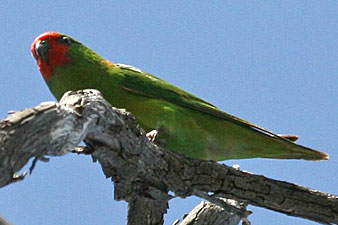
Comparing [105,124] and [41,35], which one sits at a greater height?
[41,35]

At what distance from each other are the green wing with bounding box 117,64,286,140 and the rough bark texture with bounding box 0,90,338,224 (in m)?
0.82

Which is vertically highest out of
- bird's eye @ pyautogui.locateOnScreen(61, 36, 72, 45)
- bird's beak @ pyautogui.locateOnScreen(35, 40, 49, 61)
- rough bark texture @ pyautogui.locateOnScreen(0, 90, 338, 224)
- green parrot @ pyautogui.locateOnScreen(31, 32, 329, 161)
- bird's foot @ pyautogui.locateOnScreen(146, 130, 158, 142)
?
bird's eye @ pyautogui.locateOnScreen(61, 36, 72, 45)

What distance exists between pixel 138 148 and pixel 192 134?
127cm

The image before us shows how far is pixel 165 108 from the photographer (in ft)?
17.5

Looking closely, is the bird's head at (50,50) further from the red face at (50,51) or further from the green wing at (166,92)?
the green wing at (166,92)

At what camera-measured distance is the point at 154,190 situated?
454 cm

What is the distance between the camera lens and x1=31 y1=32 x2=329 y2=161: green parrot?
525 centimetres

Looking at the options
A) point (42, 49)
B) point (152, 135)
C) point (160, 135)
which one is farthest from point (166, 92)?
point (42, 49)

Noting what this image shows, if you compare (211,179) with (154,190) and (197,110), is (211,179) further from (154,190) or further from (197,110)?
(197,110)

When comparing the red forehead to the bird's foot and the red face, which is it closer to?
the red face

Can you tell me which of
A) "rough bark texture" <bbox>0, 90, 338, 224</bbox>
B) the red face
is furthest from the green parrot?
"rough bark texture" <bbox>0, 90, 338, 224</bbox>

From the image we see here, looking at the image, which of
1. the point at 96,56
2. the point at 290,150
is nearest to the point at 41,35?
the point at 96,56

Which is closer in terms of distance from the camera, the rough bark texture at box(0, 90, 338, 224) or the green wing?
the rough bark texture at box(0, 90, 338, 224)

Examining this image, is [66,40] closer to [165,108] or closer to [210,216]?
[165,108]
